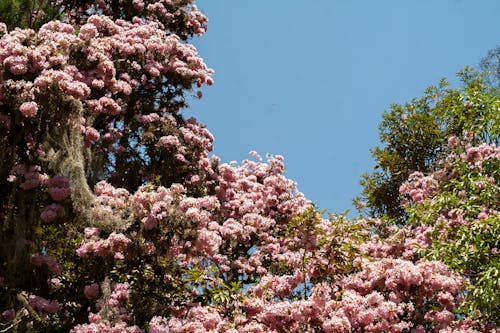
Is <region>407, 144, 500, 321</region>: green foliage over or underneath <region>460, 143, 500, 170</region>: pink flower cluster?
underneath

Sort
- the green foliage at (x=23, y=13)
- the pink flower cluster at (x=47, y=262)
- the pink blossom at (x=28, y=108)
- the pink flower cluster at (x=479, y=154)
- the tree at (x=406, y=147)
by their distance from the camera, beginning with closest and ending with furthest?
the pink blossom at (x=28, y=108) → the pink flower cluster at (x=47, y=262) → the green foliage at (x=23, y=13) → the pink flower cluster at (x=479, y=154) → the tree at (x=406, y=147)

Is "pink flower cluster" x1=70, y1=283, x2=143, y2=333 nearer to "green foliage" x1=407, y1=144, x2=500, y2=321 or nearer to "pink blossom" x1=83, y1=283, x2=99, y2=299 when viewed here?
"pink blossom" x1=83, y1=283, x2=99, y2=299

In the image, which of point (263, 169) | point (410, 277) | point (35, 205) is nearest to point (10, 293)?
point (35, 205)

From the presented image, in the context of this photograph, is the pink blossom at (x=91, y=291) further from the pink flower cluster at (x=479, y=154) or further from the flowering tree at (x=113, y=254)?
the pink flower cluster at (x=479, y=154)

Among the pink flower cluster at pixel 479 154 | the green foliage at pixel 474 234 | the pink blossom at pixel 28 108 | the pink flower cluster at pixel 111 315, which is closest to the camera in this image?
the pink flower cluster at pixel 111 315

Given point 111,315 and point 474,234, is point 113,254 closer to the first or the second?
point 111,315

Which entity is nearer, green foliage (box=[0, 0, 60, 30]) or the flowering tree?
the flowering tree

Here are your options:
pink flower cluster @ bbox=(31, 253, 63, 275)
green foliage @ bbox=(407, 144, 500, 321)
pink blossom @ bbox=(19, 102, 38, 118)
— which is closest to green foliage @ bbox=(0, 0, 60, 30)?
pink blossom @ bbox=(19, 102, 38, 118)

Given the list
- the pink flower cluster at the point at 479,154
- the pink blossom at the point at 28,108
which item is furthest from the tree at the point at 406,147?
the pink blossom at the point at 28,108

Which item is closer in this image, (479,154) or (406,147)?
(479,154)

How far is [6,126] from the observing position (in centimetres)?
978

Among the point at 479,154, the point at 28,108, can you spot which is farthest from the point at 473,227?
the point at 28,108

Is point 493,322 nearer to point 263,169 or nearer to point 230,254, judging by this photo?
point 230,254

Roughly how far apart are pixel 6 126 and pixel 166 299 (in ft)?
12.8
